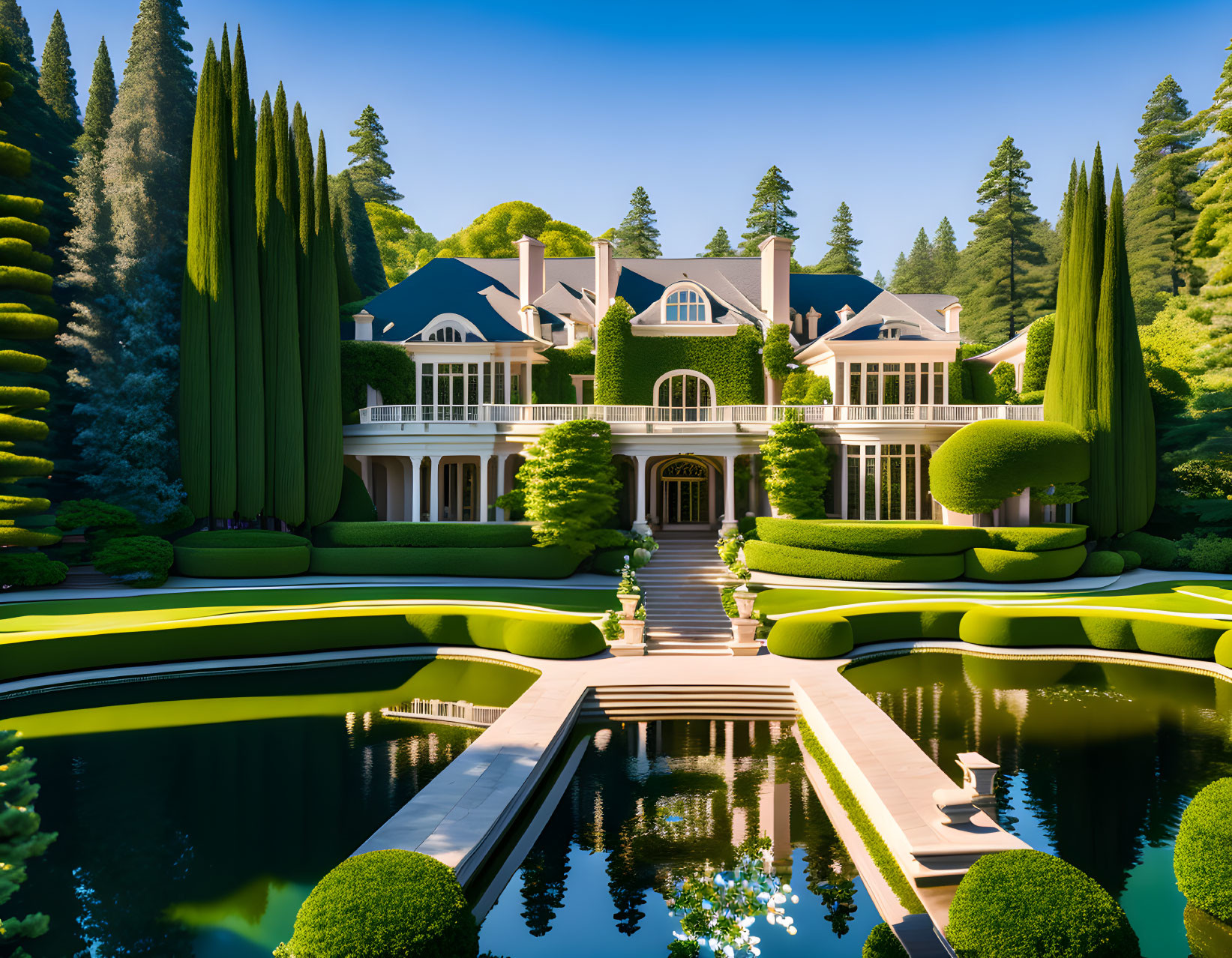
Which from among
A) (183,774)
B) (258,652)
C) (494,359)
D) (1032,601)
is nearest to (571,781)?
(183,774)

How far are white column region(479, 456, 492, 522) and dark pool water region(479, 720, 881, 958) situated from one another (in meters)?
22.0

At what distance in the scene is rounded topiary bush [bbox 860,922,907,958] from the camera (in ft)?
30.1

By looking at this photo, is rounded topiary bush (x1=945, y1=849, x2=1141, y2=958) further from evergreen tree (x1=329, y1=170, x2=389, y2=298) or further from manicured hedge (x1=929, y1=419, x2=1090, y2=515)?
evergreen tree (x1=329, y1=170, x2=389, y2=298)

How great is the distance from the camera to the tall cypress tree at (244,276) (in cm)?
3516

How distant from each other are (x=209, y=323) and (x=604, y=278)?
68.8 ft

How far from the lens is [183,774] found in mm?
15281

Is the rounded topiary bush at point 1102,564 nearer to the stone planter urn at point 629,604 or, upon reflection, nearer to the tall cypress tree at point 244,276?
the stone planter urn at point 629,604

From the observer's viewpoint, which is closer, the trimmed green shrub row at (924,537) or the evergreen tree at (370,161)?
the trimmed green shrub row at (924,537)

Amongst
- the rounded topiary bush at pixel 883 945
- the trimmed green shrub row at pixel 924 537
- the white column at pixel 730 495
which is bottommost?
the rounded topiary bush at pixel 883 945

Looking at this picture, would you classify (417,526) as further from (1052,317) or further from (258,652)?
(1052,317)

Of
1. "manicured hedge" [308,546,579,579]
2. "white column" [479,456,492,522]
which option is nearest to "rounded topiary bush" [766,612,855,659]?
"manicured hedge" [308,546,579,579]

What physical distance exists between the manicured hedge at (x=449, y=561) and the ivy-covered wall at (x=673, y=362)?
1285 centimetres

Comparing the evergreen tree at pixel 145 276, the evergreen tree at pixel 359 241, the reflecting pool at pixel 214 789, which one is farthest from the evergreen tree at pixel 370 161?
the reflecting pool at pixel 214 789

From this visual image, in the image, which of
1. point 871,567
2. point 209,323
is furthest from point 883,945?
point 209,323
